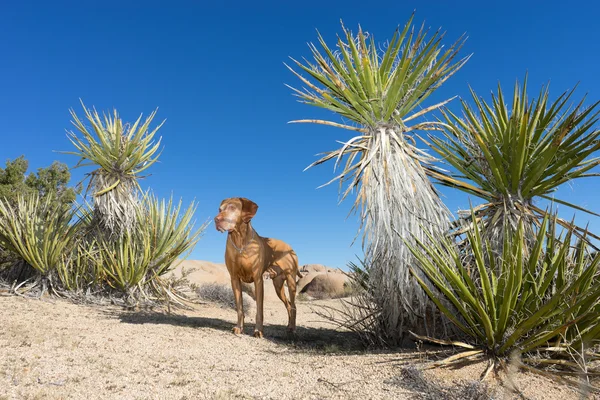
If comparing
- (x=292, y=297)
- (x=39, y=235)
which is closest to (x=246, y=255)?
(x=292, y=297)

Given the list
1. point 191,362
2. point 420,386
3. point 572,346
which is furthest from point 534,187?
point 191,362

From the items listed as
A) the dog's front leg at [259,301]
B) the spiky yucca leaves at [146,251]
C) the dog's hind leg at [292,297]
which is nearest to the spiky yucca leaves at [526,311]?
Answer: the dog's front leg at [259,301]

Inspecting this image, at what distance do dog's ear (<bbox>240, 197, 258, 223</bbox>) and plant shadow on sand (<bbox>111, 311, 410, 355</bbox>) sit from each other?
6.30 feet

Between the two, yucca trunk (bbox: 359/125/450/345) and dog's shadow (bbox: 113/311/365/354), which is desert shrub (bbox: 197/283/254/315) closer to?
dog's shadow (bbox: 113/311/365/354)

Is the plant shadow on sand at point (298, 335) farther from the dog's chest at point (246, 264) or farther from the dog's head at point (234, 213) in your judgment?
the dog's head at point (234, 213)

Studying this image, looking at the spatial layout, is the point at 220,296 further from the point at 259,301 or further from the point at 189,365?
the point at 189,365

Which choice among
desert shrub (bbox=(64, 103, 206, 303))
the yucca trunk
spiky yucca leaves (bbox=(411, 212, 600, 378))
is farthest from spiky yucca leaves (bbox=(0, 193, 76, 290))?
spiky yucca leaves (bbox=(411, 212, 600, 378))

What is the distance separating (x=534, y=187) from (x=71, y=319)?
25.2 ft

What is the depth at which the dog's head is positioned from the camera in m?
6.08

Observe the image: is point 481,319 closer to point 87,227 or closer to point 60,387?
point 60,387

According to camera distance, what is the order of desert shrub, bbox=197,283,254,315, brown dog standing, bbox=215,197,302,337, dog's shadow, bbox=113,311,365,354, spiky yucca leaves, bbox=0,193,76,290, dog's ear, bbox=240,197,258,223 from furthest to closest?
desert shrub, bbox=197,283,254,315
spiky yucca leaves, bbox=0,193,76,290
dog's ear, bbox=240,197,258,223
brown dog standing, bbox=215,197,302,337
dog's shadow, bbox=113,311,365,354

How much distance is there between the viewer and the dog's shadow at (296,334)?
6045 mm

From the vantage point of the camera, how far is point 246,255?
6.48 metres

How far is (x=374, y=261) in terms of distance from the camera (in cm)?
518
